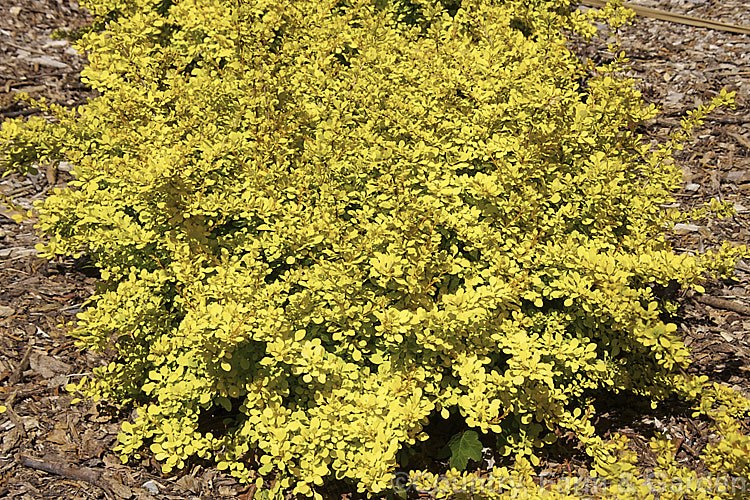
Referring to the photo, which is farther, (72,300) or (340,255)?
(72,300)

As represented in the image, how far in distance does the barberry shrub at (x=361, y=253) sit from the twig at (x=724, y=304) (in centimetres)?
27

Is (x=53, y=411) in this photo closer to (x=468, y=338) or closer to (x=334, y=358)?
(x=334, y=358)

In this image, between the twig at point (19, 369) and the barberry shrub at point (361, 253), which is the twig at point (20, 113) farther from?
the twig at point (19, 369)

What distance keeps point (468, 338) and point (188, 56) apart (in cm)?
251

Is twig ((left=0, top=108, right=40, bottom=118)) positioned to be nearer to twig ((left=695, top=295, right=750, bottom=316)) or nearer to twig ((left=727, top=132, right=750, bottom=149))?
twig ((left=695, top=295, right=750, bottom=316))

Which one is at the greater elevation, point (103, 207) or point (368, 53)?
point (368, 53)

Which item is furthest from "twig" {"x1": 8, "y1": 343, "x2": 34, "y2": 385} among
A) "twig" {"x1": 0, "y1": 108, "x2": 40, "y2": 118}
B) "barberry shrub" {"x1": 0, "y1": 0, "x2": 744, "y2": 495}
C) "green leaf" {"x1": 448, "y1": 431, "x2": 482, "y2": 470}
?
"twig" {"x1": 0, "y1": 108, "x2": 40, "y2": 118}

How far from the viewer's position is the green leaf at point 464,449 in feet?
10.1

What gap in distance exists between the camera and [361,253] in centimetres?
300

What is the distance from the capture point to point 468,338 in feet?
9.97

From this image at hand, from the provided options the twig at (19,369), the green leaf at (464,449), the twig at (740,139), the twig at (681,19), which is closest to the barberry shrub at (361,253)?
the green leaf at (464,449)

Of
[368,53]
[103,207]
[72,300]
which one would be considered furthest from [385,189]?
[72,300]

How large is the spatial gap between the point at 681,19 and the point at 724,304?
3952 mm

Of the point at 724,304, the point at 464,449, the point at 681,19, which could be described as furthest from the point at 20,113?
the point at 681,19
